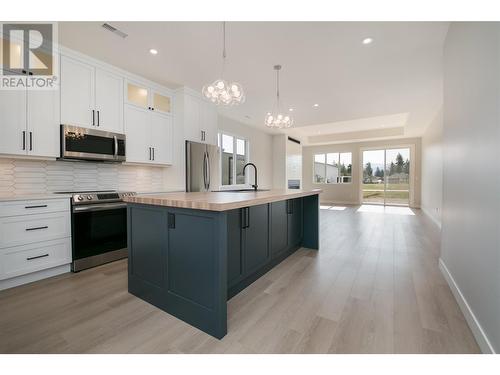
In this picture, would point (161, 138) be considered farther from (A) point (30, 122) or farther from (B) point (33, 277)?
(B) point (33, 277)

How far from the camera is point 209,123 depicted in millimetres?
4598

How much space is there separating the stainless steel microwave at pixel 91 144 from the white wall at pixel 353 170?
28.0ft

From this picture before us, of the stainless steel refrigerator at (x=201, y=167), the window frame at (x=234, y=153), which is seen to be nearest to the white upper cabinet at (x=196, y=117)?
the stainless steel refrigerator at (x=201, y=167)

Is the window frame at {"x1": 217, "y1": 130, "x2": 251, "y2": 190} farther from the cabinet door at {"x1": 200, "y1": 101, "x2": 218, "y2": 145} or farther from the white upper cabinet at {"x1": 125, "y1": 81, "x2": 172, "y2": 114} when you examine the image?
the white upper cabinet at {"x1": 125, "y1": 81, "x2": 172, "y2": 114}

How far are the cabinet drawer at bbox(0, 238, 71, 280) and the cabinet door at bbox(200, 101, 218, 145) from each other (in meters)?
2.82

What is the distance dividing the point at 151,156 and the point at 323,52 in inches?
118

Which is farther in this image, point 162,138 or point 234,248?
point 162,138

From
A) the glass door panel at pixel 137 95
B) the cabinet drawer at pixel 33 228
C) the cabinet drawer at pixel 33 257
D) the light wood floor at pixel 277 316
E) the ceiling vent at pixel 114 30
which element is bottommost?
the light wood floor at pixel 277 316

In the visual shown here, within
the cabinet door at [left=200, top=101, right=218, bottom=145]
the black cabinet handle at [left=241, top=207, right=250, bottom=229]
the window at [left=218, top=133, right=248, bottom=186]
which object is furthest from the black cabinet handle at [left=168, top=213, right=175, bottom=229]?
the window at [left=218, top=133, right=248, bottom=186]

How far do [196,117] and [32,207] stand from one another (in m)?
2.78

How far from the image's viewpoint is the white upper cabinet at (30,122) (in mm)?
2332

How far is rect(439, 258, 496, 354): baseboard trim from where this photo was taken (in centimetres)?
131

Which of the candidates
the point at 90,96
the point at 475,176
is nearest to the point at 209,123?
the point at 90,96

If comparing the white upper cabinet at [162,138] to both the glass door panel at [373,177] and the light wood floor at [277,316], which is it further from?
the glass door panel at [373,177]
